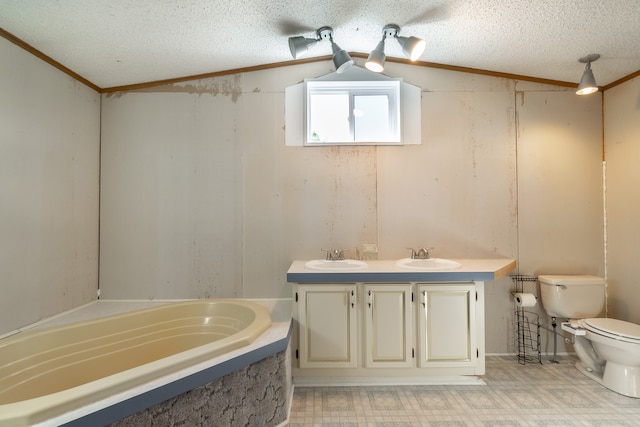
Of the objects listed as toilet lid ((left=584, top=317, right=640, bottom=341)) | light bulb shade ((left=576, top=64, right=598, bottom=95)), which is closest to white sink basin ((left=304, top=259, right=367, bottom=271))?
toilet lid ((left=584, top=317, right=640, bottom=341))

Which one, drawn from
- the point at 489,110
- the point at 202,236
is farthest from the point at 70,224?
the point at 489,110

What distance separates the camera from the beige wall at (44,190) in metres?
1.72

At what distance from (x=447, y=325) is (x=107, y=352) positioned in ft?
7.40

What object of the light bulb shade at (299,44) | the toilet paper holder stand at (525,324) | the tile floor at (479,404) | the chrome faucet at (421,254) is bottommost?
the tile floor at (479,404)

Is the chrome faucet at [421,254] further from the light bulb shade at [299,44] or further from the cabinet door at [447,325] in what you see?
the light bulb shade at [299,44]

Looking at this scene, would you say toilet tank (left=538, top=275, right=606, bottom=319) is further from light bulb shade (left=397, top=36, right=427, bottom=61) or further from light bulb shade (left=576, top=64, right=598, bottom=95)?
light bulb shade (left=397, top=36, right=427, bottom=61)

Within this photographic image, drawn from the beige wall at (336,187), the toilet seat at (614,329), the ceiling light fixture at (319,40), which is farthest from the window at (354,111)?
the toilet seat at (614,329)

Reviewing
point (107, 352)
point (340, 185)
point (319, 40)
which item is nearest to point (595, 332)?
point (340, 185)

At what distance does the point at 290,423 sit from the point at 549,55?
3.12 metres

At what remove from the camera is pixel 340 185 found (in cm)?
255

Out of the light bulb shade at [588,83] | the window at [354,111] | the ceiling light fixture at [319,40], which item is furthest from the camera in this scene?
the window at [354,111]

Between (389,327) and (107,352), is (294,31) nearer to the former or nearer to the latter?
(389,327)

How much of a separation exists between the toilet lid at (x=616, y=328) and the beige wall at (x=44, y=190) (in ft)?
12.3

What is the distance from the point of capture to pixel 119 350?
6.17 ft
